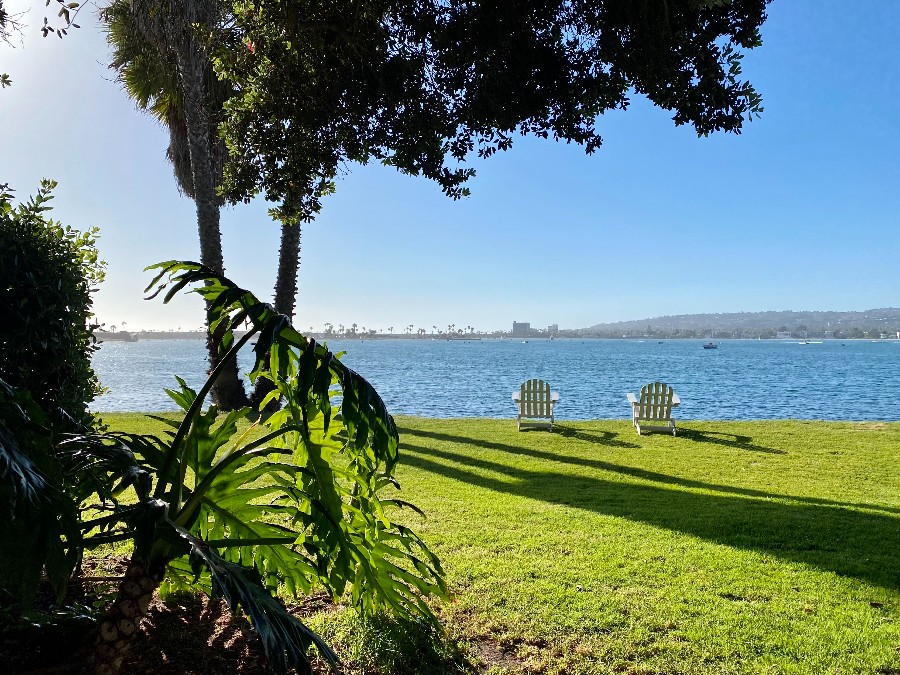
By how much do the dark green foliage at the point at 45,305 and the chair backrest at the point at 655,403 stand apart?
992 cm

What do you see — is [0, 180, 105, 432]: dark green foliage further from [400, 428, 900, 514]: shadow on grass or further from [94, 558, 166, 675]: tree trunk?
[400, 428, 900, 514]: shadow on grass

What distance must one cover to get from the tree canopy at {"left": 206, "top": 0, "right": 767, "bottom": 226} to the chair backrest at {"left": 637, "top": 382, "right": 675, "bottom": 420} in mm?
8154

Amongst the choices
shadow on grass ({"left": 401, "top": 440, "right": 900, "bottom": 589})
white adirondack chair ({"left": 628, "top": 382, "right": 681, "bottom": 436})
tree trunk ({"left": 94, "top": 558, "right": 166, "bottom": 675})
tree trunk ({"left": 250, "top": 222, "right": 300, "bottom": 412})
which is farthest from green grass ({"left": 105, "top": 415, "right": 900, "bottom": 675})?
tree trunk ({"left": 250, "top": 222, "right": 300, "bottom": 412})

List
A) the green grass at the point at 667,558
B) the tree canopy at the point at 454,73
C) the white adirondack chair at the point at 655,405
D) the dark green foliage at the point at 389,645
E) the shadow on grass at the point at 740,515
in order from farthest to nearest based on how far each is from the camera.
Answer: the white adirondack chair at the point at 655,405 → the shadow on grass at the point at 740,515 → the tree canopy at the point at 454,73 → the green grass at the point at 667,558 → the dark green foliage at the point at 389,645

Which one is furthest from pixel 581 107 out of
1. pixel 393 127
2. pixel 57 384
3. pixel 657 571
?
pixel 57 384

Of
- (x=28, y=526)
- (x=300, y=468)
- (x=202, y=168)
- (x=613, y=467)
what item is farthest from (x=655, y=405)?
(x=28, y=526)

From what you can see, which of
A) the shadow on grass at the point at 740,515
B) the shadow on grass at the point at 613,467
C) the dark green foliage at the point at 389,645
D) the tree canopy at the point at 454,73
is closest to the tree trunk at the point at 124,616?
the dark green foliage at the point at 389,645

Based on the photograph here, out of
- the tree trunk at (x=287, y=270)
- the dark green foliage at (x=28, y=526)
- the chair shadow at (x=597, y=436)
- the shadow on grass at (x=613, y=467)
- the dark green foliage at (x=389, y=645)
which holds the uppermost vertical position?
the tree trunk at (x=287, y=270)

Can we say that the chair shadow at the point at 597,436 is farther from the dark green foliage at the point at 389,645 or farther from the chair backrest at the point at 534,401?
the dark green foliage at the point at 389,645

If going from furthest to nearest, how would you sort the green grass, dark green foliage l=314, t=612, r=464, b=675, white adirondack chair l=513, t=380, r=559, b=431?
white adirondack chair l=513, t=380, r=559, b=431 < the green grass < dark green foliage l=314, t=612, r=464, b=675

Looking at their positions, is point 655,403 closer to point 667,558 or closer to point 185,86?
point 667,558

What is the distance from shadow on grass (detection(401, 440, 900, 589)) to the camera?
181 inches

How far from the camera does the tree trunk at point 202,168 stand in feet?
38.8

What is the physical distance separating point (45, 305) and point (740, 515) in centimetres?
606
